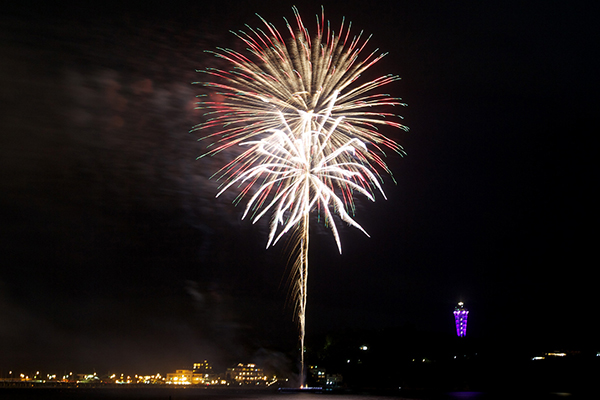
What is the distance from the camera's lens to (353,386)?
14638cm

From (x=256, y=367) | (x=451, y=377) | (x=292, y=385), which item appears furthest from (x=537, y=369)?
(x=256, y=367)

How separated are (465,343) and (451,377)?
11.5 metres

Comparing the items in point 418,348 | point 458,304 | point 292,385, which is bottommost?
point 292,385

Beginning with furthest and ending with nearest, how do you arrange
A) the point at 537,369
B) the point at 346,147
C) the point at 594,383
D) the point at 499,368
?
1. the point at 499,368
2. the point at 537,369
3. the point at 594,383
4. the point at 346,147

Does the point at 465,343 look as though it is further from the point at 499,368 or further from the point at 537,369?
the point at 537,369

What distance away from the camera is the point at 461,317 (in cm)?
13275

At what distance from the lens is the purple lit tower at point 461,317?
5182 inches

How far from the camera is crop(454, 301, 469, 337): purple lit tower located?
13162 cm

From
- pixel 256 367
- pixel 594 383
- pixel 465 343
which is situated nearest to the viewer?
pixel 594 383

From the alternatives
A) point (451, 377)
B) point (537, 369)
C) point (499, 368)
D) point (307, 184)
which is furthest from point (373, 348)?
point (307, 184)

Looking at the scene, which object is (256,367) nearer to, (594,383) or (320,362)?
(320,362)

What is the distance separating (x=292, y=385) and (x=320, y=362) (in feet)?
60.0

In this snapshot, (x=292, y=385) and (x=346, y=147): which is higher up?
(x=346, y=147)

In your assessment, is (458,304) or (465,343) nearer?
(458,304)
